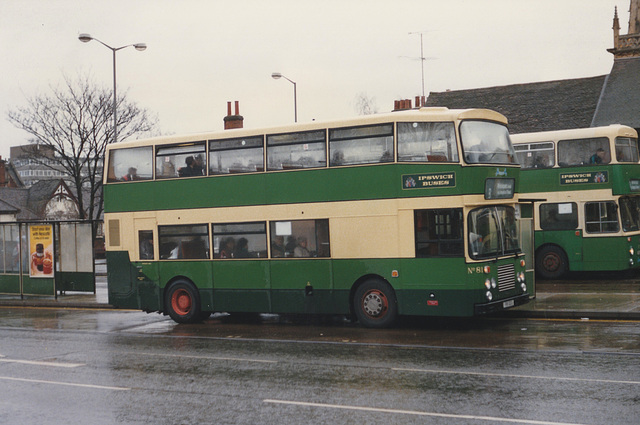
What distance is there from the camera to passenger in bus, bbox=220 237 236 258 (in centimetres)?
1705

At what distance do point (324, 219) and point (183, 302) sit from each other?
14.5 ft

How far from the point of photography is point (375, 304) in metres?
15.4

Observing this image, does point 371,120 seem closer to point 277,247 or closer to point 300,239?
point 300,239

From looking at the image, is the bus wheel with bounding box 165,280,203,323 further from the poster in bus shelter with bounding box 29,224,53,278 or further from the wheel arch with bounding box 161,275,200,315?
the poster in bus shelter with bounding box 29,224,53,278

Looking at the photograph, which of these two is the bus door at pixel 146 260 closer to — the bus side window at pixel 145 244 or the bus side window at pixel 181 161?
the bus side window at pixel 145 244

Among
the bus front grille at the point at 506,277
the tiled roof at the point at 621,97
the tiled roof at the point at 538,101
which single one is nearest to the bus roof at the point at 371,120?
the bus front grille at the point at 506,277

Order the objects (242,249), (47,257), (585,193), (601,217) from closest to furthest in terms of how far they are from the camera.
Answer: (242,249), (601,217), (585,193), (47,257)

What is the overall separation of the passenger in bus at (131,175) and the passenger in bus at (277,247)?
13.2 feet

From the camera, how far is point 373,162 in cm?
1516

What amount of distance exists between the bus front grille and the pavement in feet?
3.90

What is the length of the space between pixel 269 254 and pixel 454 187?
4541 mm

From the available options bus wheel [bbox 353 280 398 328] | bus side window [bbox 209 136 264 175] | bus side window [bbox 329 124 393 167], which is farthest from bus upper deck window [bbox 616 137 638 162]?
bus side window [bbox 209 136 264 175]

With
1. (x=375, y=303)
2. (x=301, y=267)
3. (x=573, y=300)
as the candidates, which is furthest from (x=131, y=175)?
(x=573, y=300)

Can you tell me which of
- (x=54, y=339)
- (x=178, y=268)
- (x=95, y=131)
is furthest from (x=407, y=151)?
(x=95, y=131)
